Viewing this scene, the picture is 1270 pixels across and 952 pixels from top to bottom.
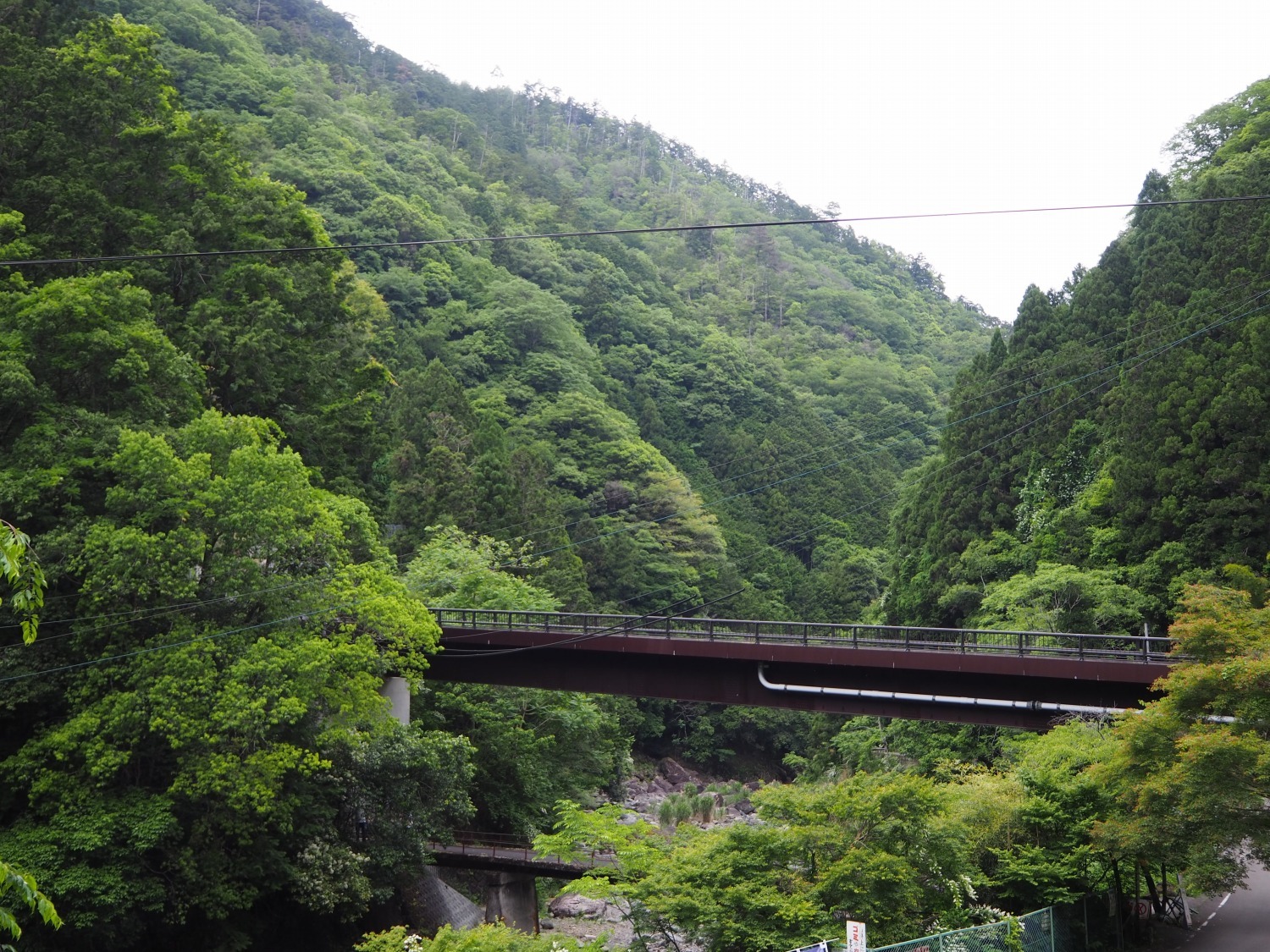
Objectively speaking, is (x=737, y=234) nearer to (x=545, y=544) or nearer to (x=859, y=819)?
(x=545, y=544)

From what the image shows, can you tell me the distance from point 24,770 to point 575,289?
6196 cm

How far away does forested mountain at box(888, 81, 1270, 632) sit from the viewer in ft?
101

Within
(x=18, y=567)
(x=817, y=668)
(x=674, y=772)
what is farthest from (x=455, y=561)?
(x=18, y=567)

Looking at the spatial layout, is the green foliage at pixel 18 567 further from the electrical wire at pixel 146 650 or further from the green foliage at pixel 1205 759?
the electrical wire at pixel 146 650

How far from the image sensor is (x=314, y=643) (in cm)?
2080

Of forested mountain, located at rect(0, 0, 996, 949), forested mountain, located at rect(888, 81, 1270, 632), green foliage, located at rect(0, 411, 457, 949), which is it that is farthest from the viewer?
forested mountain, located at rect(888, 81, 1270, 632)

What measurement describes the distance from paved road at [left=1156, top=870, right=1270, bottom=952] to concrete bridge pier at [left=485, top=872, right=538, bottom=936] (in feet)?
50.4

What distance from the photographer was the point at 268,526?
71.2 ft

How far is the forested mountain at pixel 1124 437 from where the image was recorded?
3072 centimetres

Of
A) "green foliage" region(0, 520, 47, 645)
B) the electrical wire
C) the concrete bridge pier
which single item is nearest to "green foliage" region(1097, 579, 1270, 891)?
"green foliage" region(0, 520, 47, 645)

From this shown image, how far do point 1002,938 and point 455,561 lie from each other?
23.2m

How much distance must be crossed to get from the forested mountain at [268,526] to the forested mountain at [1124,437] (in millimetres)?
14004

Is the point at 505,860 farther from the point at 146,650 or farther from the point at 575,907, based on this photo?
the point at 146,650

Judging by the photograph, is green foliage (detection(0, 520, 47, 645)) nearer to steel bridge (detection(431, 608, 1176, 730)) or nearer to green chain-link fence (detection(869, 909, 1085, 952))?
green chain-link fence (detection(869, 909, 1085, 952))
